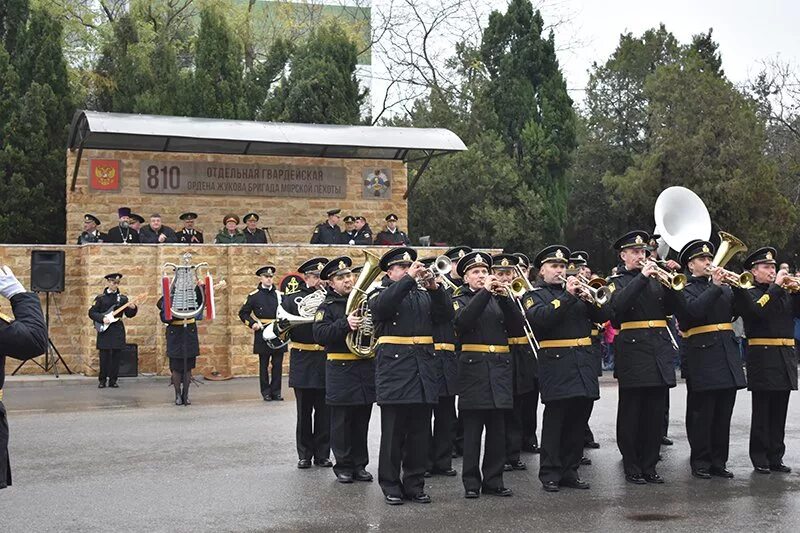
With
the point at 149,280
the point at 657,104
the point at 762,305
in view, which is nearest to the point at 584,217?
the point at 657,104

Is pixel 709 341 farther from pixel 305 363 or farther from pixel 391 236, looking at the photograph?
pixel 391 236

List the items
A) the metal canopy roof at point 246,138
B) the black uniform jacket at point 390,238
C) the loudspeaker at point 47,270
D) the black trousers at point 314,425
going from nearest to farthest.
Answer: the black trousers at point 314,425
the loudspeaker at point 47,270
the metal canopy roof at point 246,138
the black uniform jacket at point 390,238

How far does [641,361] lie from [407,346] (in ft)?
6.76

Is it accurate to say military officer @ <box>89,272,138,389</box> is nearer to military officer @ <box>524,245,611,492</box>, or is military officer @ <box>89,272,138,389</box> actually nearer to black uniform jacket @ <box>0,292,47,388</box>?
military officer @ <box>524,245,611,492</box>

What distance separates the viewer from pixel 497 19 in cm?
3372

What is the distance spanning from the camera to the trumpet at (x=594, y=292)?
9.12m

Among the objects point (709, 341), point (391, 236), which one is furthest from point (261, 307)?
point (709, 341)

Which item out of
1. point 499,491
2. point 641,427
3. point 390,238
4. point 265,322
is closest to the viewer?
point 499,491

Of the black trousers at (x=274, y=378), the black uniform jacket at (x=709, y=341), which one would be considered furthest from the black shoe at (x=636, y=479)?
the black trousers at (x=274, y=378)

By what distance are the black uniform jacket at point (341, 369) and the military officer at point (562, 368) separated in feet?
4.79

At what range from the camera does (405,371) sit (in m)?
8.80

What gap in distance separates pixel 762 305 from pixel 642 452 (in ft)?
5.48

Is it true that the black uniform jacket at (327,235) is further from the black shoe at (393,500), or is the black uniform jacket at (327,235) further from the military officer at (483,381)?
the black shoe at (393,500)

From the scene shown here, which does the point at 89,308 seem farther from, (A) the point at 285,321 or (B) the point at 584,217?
(B) the point at 584,217
